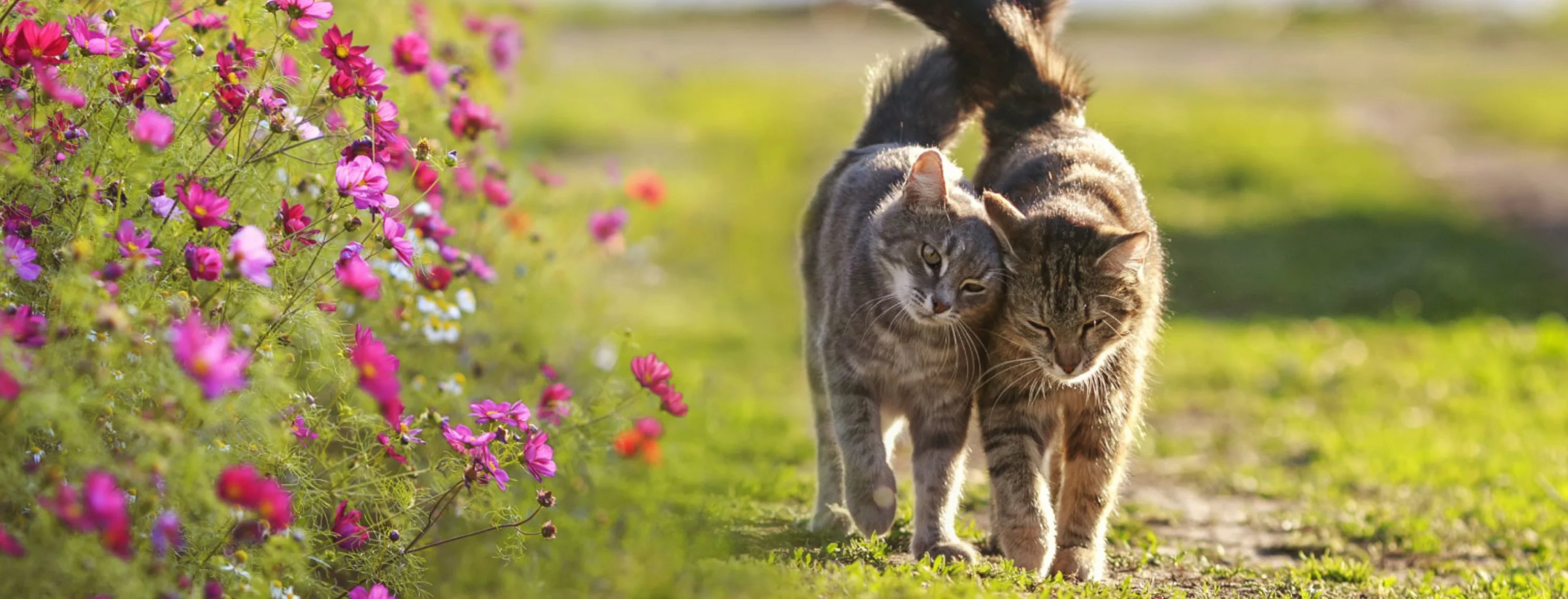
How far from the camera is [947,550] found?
4090 mm

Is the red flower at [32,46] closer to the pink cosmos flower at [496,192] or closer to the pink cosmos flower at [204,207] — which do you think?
the pink cosmos flower at [204,207]

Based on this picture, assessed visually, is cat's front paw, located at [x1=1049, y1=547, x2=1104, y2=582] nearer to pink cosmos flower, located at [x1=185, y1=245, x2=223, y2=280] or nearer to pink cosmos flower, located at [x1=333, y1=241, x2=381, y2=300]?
pink cosmos flower, located at [x1=333, y1=241, x2=381, y2=300]

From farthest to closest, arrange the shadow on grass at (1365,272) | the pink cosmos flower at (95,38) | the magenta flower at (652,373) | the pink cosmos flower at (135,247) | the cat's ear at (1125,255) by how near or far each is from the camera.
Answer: the shadow on grass at (1365,272) < the cat's ear at (1125,255) < the magenta flower at (652,373) < the pink cosmos flower at (95,38) < the pink cosmos flower at (135,247)

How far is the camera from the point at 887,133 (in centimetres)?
534

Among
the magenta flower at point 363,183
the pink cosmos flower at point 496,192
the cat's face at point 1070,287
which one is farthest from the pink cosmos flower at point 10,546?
the cat's face at point 1070,287

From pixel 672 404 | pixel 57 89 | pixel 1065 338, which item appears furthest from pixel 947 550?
pixel 57 89

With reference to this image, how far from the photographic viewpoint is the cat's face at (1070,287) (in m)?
3.93

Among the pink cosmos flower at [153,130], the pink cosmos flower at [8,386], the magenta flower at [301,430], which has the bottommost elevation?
the magenta flower at [301,430]

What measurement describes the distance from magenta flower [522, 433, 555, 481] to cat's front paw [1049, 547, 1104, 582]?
1.72m

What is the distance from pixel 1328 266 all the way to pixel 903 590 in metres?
10.1

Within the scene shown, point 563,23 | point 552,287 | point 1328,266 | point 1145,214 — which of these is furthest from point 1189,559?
point 563,23

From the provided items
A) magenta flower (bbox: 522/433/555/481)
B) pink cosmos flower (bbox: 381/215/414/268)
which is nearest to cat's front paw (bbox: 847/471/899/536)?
magenta flower (bbox: 522/433/555/481)

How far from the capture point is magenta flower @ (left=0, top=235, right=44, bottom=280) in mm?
2789

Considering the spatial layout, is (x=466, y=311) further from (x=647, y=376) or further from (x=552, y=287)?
(x=552, y=287)
